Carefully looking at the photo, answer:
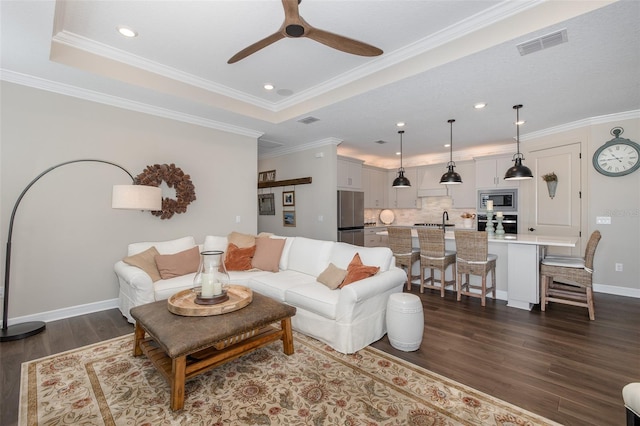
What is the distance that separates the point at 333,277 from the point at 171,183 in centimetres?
286

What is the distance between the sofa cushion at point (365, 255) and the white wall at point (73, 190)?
2.47 metres

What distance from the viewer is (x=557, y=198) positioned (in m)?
5.21

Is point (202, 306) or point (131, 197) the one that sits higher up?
point (131, 197)

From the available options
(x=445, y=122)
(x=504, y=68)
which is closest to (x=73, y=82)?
(x=504, y=68)

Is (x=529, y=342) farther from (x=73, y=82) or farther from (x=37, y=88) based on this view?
(x=37, y=88)

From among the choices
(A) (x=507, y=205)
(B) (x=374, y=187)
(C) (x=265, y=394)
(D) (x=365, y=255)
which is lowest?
(C) (x=265, y=394)

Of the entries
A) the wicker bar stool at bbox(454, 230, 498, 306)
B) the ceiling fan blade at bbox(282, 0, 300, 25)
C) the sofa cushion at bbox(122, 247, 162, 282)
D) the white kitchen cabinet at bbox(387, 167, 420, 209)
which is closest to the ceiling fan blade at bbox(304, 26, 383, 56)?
the ceiling fan blade at bbox(282, 0, 300, 25)

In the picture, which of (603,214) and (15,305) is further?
(603,214)

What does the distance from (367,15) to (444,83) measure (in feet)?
4.08

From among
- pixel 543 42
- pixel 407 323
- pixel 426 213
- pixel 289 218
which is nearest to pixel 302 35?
pixel 543 42

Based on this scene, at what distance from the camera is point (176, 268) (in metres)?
3.57

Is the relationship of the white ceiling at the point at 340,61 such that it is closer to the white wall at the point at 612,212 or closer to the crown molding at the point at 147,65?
the crown molding at the point at 147,65

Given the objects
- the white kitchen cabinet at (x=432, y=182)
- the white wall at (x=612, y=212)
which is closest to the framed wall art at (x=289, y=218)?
the white kitchen cabinet at (x=432, y=182)

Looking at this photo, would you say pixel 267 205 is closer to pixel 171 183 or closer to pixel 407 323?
pixel 171 183
